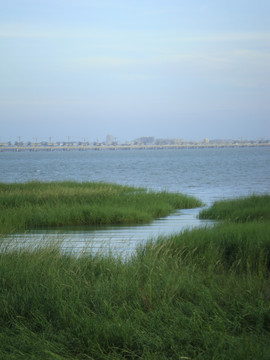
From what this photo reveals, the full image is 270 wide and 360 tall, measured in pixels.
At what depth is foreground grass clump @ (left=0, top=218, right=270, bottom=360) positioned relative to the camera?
5.84 metres

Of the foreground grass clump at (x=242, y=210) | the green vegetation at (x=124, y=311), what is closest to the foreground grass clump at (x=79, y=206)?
the foreground grass clump at (x=242, y=210)

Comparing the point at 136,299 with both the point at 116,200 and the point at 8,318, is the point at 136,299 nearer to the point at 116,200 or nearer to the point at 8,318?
the point at 8,318

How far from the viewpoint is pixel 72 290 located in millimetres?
7086

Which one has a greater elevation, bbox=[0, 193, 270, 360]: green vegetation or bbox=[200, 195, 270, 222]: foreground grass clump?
bbox=[0, 193, 270, 360]: green vegetation

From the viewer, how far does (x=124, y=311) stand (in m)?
6.71

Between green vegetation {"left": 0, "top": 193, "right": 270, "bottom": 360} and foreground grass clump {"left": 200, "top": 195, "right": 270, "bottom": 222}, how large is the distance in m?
9.93

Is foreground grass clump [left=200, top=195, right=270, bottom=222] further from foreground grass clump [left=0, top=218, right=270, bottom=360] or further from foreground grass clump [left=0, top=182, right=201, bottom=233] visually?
foreground grass clump [left=0, top=218, right=270, bottom=360]

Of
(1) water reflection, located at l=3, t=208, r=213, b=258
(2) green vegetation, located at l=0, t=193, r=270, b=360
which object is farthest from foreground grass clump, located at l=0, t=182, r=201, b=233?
(2) green vegetation, located at l=0, t=193, r=270, b=360

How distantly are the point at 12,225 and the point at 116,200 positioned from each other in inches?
253

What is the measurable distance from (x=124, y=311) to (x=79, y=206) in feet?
48.0

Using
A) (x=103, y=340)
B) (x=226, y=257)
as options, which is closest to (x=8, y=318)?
(x=103, y=340)

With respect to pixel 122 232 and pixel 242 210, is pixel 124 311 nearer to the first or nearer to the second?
pixel 122 232

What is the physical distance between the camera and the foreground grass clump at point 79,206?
19.4m

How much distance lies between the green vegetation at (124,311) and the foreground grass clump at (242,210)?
32.6 feet
